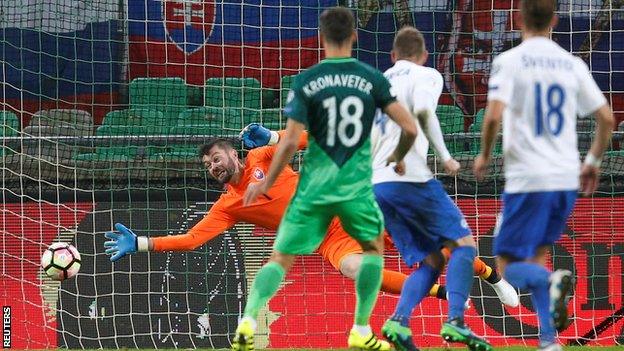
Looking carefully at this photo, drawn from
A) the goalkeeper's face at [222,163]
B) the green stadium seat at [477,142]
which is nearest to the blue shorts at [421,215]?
the goalkeeper's face at [222,163]

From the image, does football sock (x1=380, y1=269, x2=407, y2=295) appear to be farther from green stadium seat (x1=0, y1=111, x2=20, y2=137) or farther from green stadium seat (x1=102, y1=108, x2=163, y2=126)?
green stadium seat (x1=0, y1=111, x2=20, y2=137)

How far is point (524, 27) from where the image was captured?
19.9 ft

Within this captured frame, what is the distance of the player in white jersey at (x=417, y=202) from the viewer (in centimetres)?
725

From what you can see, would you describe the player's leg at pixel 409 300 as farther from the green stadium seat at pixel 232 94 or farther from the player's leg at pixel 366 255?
the green stadium seat at pixel 232 94

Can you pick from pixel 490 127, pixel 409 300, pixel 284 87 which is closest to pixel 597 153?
pixel 490 127

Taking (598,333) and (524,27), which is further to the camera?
(598,333)

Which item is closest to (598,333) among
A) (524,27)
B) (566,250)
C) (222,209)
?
(566,250)

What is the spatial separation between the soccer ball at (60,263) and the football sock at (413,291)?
293 centimetres

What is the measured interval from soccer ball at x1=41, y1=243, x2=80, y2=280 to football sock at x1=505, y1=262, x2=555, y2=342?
162 inches

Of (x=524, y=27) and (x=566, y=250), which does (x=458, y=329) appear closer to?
(x=524, y=27)

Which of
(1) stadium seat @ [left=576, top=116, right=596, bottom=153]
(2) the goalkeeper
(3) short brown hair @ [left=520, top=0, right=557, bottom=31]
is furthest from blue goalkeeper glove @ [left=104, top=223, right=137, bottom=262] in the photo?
(1) stadium seat @ [left=576, top=116, right=596, bottom=153]

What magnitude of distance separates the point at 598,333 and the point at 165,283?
3.82 m

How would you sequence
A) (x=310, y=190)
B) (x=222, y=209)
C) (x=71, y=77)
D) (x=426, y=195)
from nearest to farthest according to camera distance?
(x=310, y=190) → (x=426, y=195) → (x=222, y=209) → (x=71, y=77)

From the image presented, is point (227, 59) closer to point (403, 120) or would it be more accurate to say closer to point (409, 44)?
point (409, 44)
